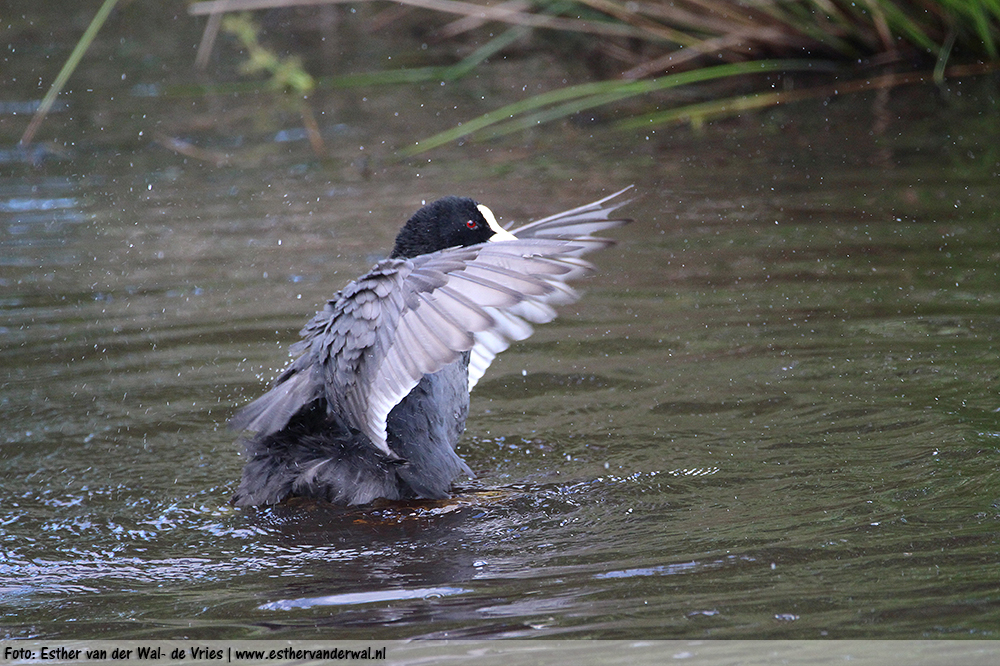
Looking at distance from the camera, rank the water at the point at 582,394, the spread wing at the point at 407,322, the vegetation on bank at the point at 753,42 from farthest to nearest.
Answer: the vegetation on bank at the point at 753,42
the spread wing at the point at 407,322
the water at the point at 582,394

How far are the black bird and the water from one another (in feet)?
0.40

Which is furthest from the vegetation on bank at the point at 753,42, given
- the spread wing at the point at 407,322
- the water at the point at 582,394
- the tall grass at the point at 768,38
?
the spread wing at the point at 407,322

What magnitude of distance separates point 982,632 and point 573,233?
1795mm

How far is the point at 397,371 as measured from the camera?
3037 mm

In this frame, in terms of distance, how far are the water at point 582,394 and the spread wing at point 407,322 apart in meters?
0.35

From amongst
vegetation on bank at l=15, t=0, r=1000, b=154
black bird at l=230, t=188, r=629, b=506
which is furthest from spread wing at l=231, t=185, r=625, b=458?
vegetation on bank at l=15, t=0, r=1000, b=154

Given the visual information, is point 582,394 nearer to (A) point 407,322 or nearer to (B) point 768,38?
(A) point 407,322

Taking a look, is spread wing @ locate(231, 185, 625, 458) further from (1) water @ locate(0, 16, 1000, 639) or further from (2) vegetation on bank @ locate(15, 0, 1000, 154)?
(2) vegetation on bank @ locate(15, 0, 1000, 154)

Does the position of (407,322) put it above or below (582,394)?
above

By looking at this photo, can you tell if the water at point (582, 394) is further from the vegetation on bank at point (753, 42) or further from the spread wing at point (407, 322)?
the spread wing at point (407, 322)

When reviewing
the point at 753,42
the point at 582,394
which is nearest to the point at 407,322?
the point at 582,394

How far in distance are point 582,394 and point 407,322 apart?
3.60ft

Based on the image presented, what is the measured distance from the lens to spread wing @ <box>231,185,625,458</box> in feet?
9.61

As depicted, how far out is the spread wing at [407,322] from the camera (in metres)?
2.93
